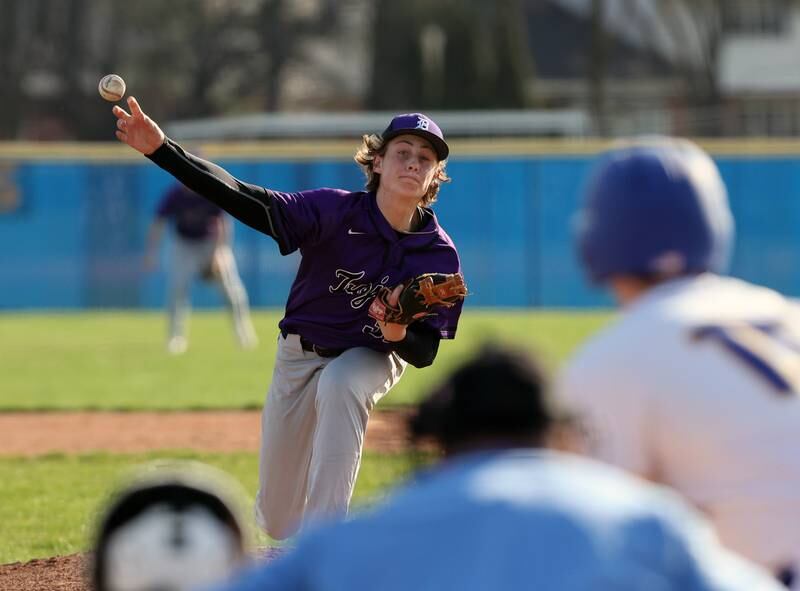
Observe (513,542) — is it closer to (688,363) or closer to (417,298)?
(688,363)

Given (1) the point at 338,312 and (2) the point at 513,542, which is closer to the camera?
(2) the point at 513,542

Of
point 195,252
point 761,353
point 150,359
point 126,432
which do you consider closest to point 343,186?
point 195,252

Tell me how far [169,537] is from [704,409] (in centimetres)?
91

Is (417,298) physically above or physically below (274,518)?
above

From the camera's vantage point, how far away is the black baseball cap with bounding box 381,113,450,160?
19.4 feet

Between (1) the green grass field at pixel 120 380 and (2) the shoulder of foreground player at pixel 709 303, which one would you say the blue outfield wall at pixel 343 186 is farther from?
(2) the shoulder of foreground player at pixel 709 303

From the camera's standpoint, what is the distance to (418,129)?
19.4ft

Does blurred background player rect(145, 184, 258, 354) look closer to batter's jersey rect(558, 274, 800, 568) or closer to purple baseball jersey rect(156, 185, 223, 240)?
purple baseball jersey rect(156, 185, 223, 240)

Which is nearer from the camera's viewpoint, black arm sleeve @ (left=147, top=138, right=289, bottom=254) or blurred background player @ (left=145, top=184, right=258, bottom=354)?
black arm sleeve @ (left=147, top=138, right=289, bottom=254)

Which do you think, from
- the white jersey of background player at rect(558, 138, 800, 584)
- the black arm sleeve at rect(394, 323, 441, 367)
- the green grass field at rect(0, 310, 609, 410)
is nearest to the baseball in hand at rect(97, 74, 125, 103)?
the black arm sleeve at rect(394, 323, 441, 367)

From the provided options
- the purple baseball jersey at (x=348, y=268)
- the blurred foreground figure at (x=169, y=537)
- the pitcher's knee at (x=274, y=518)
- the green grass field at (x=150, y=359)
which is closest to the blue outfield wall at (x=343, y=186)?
the green grass field at (x=150, y=359)

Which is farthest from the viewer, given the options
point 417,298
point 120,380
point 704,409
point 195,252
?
point 195,252

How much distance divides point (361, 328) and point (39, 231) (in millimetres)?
16980

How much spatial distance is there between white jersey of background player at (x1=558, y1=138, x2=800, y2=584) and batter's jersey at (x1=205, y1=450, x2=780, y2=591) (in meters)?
0.53
